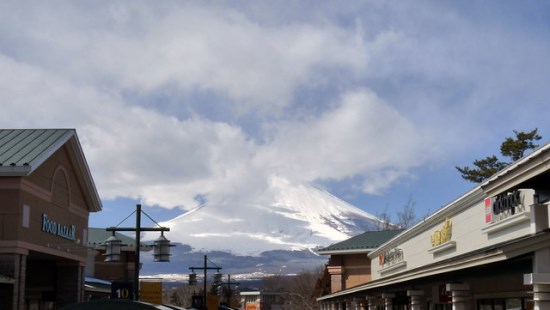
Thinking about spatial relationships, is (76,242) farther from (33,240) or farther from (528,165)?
(528,165)

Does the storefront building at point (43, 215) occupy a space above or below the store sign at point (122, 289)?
above

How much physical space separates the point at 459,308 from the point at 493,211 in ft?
11.5

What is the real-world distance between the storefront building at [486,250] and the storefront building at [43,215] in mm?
12186

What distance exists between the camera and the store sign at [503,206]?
18.8 m

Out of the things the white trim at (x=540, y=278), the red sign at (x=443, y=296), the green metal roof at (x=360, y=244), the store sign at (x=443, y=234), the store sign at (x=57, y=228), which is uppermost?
the green metal roof at (x=360, y=244)

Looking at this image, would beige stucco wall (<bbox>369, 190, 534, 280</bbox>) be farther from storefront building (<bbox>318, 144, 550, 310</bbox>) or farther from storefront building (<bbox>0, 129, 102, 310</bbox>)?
storefront building (<bbox>0, 129, 102, 310</bbox>)

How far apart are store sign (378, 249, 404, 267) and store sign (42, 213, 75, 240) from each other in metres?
13.8

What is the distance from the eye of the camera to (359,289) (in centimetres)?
3266

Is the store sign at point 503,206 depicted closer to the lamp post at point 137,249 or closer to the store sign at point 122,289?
the lamp post at point 137,249

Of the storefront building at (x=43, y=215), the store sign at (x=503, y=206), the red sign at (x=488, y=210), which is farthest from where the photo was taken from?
the storefront building at (x=43, y=215)

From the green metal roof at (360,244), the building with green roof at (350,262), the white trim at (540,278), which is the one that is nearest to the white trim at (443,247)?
the white trim at (540,278)

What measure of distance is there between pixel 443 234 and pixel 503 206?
612 centimetres

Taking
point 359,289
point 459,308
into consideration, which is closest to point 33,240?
point 359,289

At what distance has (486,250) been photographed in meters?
13.6
